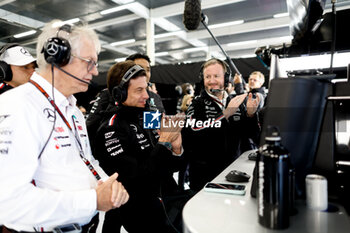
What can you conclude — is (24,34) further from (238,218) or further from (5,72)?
(238,218)

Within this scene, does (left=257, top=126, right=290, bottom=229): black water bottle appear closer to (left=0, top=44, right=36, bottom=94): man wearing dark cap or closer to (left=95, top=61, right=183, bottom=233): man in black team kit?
(left=95, top=61, right=183, bottom=233): man in black team kit

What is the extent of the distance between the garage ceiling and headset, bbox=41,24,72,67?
577 cm

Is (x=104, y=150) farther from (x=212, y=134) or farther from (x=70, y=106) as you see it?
(x=212, y=134)

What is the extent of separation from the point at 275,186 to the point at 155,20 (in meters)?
8.07

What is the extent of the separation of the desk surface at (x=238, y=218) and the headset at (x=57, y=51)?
29.7 inches

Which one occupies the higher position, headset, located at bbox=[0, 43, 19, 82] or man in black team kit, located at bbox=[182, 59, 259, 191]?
headset, located at bbox=[0, 43, 19, 82]

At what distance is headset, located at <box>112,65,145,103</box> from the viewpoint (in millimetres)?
1420

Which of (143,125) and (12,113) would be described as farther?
(143,125)

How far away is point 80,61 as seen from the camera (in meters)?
1.12

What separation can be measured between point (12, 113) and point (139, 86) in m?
0.75

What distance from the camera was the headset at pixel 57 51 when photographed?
1.00m

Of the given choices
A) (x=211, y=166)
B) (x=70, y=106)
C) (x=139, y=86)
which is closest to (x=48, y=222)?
(x=70, y=106)

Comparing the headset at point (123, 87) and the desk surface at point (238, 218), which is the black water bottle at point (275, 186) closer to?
the desk surface at point (238, 218)

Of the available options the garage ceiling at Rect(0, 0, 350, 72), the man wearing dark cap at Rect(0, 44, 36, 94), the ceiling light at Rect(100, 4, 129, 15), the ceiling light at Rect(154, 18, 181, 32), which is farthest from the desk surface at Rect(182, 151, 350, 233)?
the ceiling light at Rect(154, 18, 181, 32)
